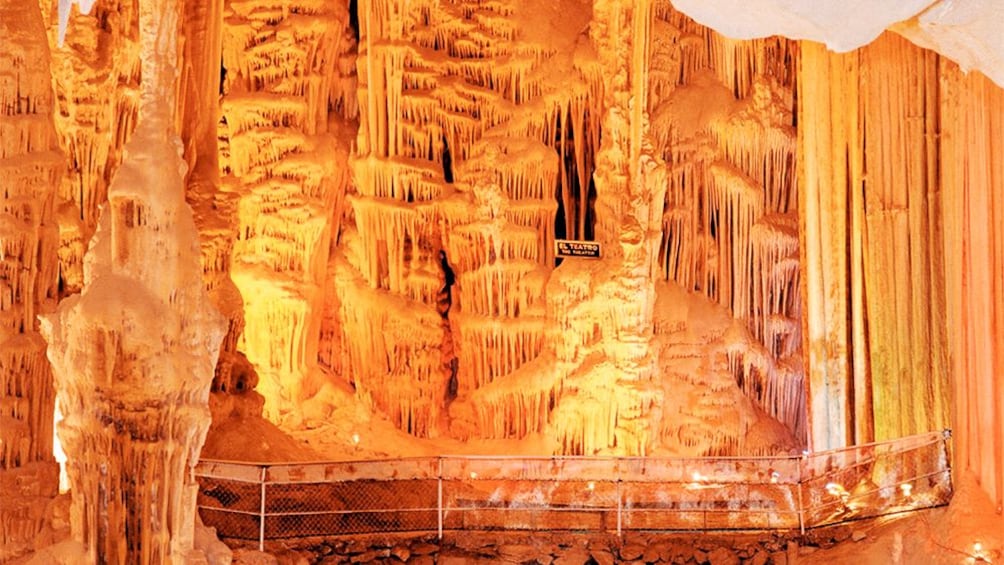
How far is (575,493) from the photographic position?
1356cm

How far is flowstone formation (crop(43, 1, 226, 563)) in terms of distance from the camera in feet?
29.6

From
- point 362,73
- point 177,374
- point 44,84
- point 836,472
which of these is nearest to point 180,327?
point 177,374

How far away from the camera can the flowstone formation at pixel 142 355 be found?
902cm

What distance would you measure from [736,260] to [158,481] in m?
7.84

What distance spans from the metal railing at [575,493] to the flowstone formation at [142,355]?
1791mm

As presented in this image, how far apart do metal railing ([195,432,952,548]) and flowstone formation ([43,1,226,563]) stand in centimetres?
179

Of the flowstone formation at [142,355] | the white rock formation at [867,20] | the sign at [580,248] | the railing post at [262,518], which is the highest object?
the white rock formation at [867,20]

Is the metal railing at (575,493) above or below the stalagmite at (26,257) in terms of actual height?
below

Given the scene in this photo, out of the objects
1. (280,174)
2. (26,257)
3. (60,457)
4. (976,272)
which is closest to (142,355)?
(26,257)

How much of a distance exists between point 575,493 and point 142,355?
543 cm

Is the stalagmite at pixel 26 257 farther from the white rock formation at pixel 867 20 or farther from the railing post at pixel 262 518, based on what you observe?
the white rock formation at pixel 867 20

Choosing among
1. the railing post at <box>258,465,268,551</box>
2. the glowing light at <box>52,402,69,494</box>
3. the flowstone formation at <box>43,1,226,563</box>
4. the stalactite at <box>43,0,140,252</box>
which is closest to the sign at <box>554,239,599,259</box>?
the stalactite at <box>43,0,140,252</box>

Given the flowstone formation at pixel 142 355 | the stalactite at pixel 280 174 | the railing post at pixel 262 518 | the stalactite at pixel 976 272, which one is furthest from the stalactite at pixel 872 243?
the flowstone formation at pixel 142 355

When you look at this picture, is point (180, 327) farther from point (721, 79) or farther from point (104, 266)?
point (721, 79)
